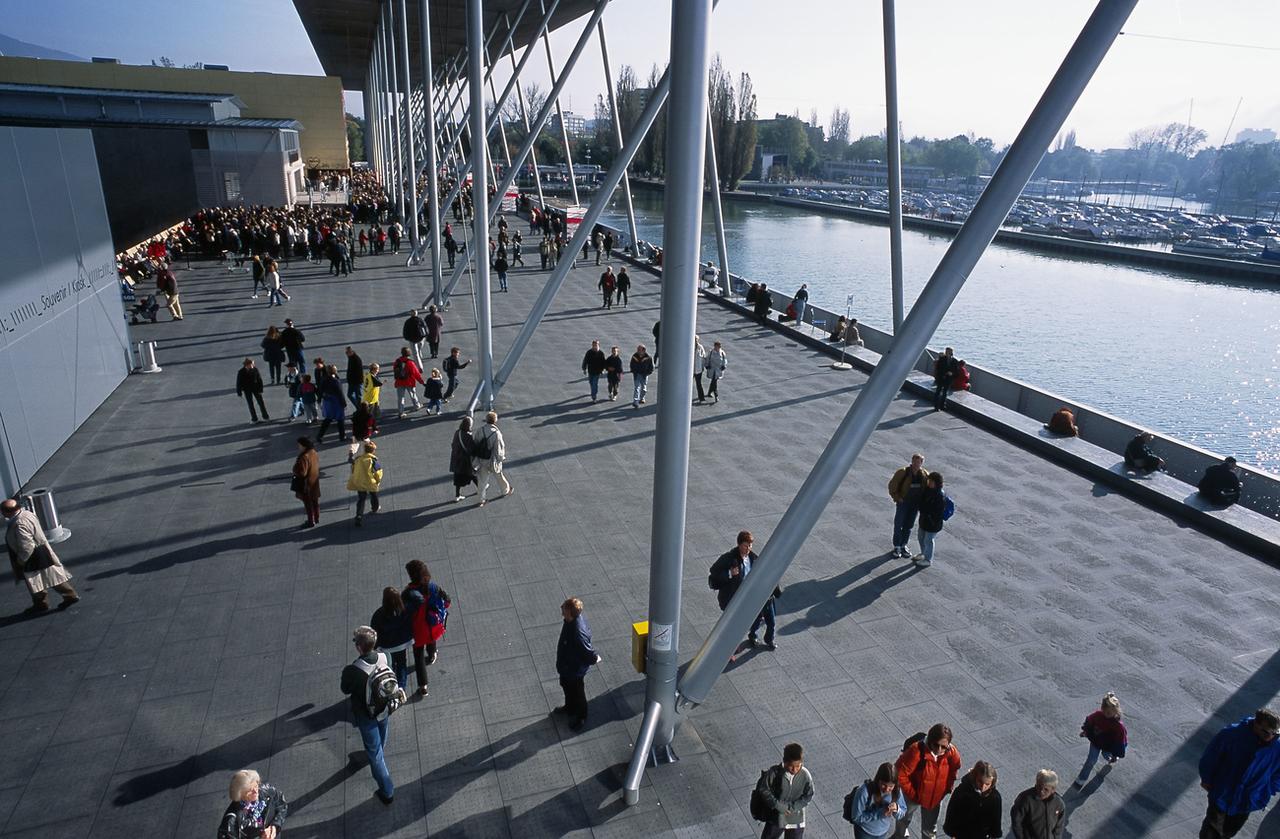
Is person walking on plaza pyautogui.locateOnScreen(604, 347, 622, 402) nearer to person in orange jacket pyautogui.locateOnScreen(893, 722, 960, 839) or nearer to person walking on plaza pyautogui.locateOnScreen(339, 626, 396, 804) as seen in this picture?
person walking on plaza pyautogui.locateOnScreen(339, 626, 396, 804)

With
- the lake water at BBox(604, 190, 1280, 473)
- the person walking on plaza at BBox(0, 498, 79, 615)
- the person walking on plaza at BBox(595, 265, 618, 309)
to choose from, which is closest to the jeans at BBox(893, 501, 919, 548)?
the person walking on plaza at BBox(0, 498, 79, 615)

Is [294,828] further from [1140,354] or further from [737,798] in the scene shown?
[1140,354]

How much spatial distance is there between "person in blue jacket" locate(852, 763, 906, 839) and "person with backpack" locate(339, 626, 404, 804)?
10.5 feet

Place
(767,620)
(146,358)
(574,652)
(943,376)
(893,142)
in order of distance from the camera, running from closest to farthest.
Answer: (574,652) < (767,620) < (943,376) < (146,358) < (893,142)

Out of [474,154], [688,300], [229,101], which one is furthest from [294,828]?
[229,101]

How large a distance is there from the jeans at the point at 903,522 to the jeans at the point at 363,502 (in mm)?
6618

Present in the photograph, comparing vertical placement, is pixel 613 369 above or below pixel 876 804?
above

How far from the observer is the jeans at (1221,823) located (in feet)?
17.7

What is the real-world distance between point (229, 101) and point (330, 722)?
47.5 m

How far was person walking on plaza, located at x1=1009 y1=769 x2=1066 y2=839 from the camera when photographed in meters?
4.81

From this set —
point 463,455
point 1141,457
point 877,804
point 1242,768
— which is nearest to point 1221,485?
point 1141,457

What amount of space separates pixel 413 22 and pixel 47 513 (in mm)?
46666

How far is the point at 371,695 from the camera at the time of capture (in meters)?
5.43

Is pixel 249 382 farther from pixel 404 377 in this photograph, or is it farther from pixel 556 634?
pixel 556 634
